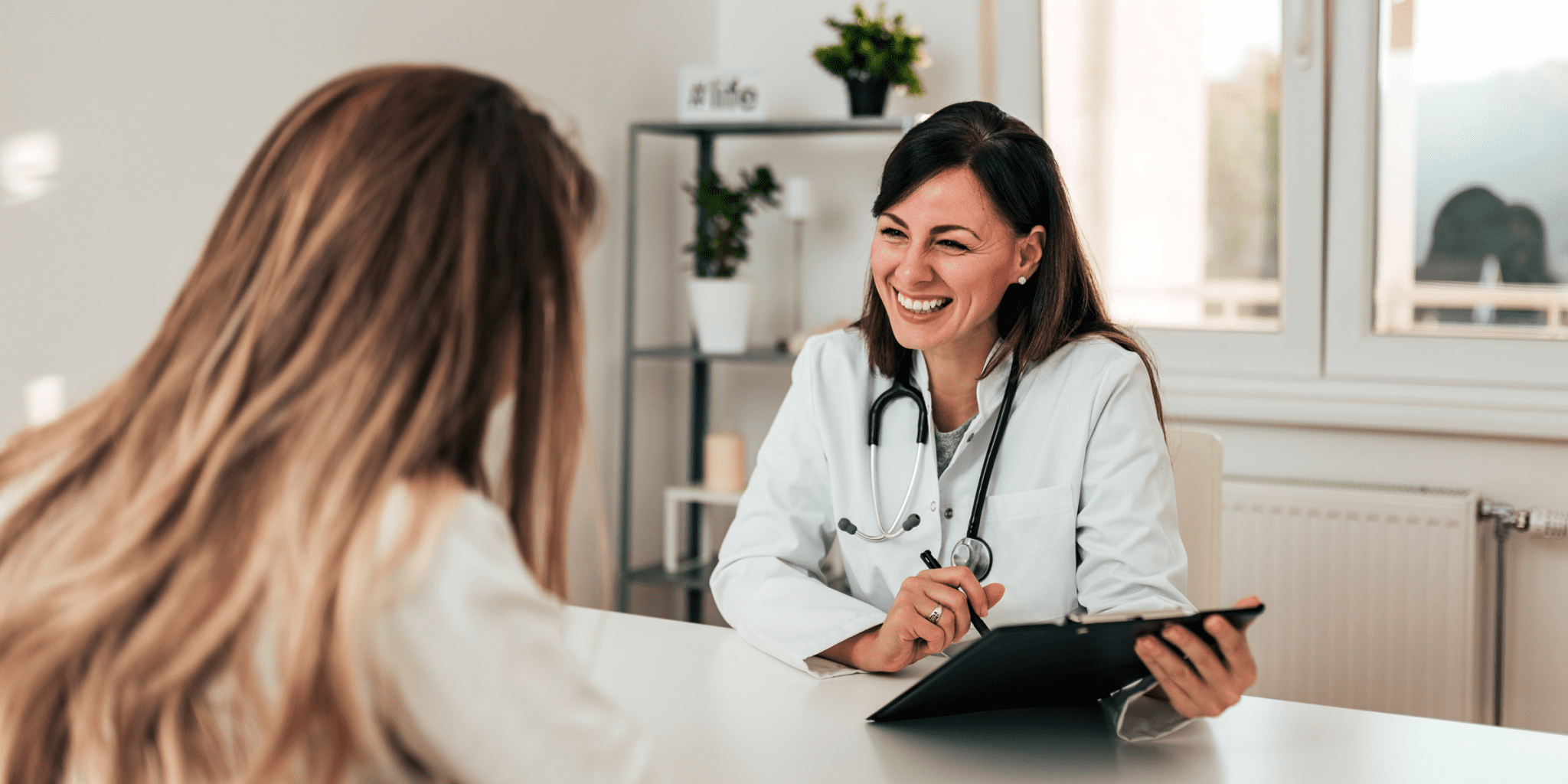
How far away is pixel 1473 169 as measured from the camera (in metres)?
2.46

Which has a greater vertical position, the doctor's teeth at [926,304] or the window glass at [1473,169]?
the window glass at [1473,169]

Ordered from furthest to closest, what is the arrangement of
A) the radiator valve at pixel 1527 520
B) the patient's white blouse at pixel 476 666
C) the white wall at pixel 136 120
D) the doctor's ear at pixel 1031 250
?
the radiator valve at pixel 1527 520 → the white wall at pixel 136 120 → the doctor's ear at pixel 1031 250 → the patient's white blouse at pixel 476 666

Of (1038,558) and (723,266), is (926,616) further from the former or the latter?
(723,266)

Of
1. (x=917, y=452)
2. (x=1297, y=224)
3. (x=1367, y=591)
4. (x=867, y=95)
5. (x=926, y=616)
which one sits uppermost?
(x=867, y=95)

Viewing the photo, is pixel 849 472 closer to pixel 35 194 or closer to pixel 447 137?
pixel 447 137

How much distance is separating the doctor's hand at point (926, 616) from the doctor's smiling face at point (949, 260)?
42 centimetres

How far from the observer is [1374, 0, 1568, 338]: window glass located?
2398mm

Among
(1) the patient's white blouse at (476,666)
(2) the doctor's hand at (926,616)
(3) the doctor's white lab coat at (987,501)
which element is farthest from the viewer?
(3) the doctor's white lab coat at (987,501)

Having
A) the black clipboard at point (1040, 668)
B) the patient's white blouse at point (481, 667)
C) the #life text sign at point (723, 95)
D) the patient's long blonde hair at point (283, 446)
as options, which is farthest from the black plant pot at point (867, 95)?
the patient's white blouse at point (481, 667)

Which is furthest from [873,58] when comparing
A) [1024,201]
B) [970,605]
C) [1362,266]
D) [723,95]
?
[970,605]

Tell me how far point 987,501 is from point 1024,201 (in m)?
0.39

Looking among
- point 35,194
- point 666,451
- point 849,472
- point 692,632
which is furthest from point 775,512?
point 666,451

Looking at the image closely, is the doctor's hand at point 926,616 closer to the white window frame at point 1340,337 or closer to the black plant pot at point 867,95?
the white window frame at point 1340,337

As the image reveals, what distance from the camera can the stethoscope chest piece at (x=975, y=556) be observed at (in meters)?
1.44
